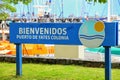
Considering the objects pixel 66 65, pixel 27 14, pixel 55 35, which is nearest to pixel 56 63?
pixel 66 65

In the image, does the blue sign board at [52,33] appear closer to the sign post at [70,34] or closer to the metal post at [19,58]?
the sign post at [70,34]

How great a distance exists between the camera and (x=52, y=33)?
10062 mm

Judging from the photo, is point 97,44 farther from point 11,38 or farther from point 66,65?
point 66,65

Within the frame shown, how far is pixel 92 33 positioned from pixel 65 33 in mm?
813

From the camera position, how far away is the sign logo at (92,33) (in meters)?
9.21

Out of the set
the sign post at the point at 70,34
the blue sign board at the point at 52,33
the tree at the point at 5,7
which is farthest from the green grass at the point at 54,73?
the tree at the point at 5,7

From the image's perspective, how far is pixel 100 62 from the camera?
13266 millimetres

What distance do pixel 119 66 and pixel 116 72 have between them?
114cm

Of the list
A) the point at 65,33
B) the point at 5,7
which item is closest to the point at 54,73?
the point at 65,33

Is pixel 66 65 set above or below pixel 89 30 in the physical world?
below

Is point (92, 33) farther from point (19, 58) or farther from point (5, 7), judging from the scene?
point (5, 7)

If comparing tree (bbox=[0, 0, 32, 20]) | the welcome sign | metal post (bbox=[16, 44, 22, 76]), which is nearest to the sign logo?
the welcome sign

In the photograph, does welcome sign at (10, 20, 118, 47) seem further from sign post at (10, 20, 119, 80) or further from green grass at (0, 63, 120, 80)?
green grass at (0, 63, 120, 80)

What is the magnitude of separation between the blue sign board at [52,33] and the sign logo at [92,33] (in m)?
0.09
